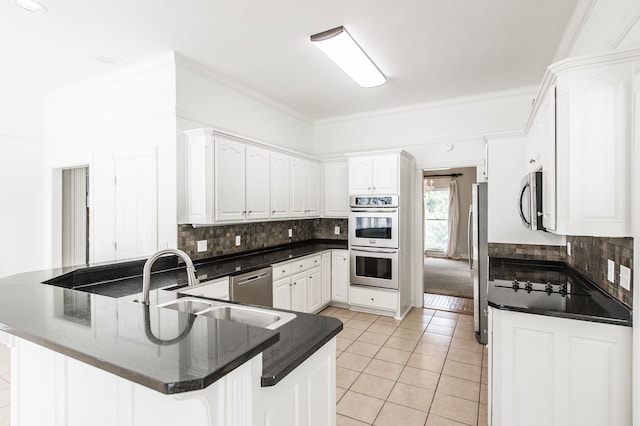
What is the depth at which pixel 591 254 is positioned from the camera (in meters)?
2.44

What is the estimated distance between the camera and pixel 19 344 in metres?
1.53

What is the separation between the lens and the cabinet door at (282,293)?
12.3 ft

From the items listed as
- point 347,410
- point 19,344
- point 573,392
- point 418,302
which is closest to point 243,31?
point 19,344

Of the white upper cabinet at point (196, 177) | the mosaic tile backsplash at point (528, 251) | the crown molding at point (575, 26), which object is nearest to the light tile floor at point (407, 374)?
the mosaic tile backsplash at point (528, 251)

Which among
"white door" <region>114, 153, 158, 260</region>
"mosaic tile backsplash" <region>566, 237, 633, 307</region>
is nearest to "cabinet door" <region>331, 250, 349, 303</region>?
"white door" <region>114, 153, 158, 260</region>

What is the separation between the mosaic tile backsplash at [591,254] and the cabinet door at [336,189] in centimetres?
226

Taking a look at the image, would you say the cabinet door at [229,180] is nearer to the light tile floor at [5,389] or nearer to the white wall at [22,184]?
the light tile floor at [5,389]

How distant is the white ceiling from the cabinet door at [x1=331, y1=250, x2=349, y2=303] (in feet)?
7.71

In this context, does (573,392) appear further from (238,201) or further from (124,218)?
(124,218)

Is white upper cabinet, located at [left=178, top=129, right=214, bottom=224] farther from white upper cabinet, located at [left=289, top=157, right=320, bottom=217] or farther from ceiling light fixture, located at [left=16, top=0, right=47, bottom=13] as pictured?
white upper cabinet, located at [left=289, top=157, right=320, bottom=217]

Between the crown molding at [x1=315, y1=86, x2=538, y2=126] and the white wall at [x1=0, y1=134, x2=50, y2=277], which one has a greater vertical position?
the crown molding at [x1=315, y1=86, x2=538, y2=126]

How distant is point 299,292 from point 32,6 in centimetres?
363

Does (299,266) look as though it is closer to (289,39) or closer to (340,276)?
(340,276)

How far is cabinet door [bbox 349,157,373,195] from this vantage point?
4570 millimetres
